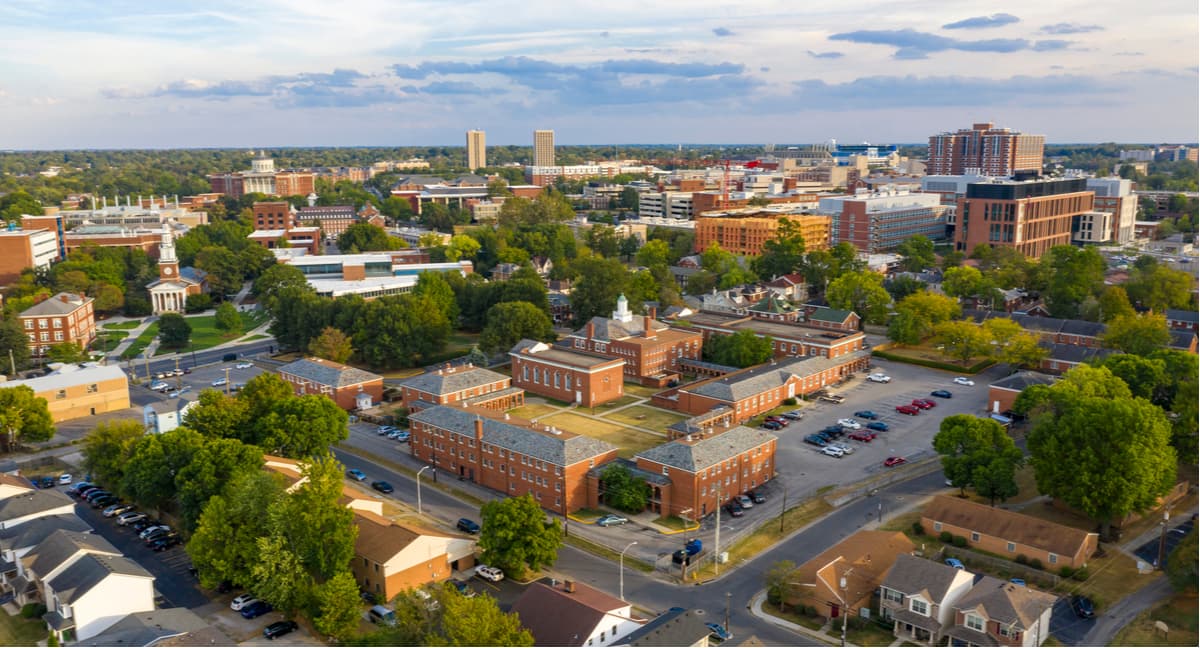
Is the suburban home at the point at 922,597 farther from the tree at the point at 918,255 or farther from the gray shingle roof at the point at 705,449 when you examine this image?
the tree at the point at 918,255

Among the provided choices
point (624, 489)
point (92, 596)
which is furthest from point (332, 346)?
point (92, 596)

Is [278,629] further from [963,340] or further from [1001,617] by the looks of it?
[963,340]

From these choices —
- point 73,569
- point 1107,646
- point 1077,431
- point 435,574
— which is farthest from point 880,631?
point 73,569

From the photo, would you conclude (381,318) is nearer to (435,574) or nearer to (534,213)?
(435,574)

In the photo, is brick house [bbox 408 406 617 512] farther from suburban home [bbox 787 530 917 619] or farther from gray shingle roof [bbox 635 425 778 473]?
suburban home [bbox 787 530 917 619]

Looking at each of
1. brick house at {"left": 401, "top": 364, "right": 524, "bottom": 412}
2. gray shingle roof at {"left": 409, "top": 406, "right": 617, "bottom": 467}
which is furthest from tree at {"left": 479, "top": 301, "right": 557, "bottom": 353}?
gray shingle roof at {"left": 409, "top": 406, "right": 617, "bottom": 467}
